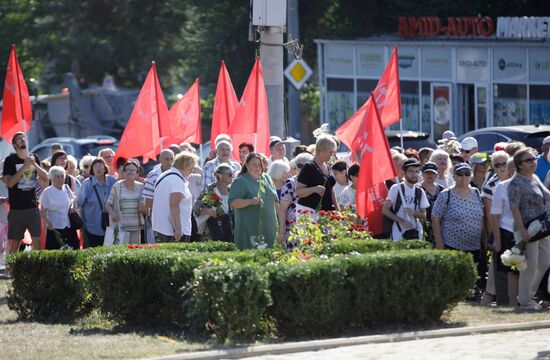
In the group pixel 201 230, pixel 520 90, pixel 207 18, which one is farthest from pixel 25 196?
pixel 207 18

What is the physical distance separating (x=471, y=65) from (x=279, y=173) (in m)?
21.2

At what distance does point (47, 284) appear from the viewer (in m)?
12.0

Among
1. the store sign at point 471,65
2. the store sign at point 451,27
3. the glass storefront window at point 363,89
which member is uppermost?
the store sign at point 451,27

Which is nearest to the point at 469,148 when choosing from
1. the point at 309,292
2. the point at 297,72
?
the point at 309,292

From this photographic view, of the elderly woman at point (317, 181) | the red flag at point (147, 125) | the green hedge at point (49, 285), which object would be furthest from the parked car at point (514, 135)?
the green hedge at point (49, 285)

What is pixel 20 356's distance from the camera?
966 cm

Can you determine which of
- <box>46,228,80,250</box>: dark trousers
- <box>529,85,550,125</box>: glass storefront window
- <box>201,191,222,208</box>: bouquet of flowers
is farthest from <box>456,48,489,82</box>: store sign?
<box>201,191,222,208</box>: bouquet of flowers

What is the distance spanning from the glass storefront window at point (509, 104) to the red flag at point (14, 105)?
18270 millimetres

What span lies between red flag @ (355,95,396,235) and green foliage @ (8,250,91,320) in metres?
2.93

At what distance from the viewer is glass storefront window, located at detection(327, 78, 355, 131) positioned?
38.2 meters

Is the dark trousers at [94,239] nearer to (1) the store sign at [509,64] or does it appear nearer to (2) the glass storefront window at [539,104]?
(2) the glass storefront window at [539,104]

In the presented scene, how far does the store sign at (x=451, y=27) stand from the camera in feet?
112

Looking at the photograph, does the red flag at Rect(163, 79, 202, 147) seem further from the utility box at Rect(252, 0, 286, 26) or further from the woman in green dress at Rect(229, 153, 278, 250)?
the woman in green dress at Rect(229, 153, 278, 250)

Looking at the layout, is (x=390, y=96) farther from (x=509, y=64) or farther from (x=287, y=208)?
(x=509, y=64)
